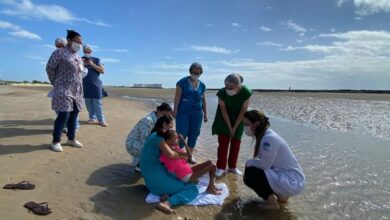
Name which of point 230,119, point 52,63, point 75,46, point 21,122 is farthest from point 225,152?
point 21,122

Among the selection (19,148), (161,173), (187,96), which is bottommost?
(19,148)

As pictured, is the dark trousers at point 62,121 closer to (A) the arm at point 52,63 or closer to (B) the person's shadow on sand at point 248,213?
(A) the arm at point 52,63

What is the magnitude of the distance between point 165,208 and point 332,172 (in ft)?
11.7

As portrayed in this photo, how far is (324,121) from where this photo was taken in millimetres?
13531

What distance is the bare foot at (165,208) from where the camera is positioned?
14.2 feet

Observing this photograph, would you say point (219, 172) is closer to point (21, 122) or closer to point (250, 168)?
point (250, 168)

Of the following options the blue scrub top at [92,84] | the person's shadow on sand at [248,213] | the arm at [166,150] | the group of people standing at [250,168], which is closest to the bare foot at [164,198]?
the group of people standing at [250,168]

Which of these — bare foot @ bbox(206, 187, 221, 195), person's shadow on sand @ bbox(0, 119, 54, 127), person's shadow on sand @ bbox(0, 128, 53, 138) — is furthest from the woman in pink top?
person's shadow on sand @ bbox(0, 119, 54, 127)

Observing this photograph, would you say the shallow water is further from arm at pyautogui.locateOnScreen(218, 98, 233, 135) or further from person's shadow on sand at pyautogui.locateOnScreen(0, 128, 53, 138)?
person's shadow on sand at pyautogui.locateOnScreen(0, 128, 53, 138)

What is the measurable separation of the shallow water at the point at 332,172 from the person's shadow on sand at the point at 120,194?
1034 millimetres

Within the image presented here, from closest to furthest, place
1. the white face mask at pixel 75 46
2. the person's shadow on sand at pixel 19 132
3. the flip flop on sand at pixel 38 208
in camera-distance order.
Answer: the flip flop on sand at pixel 38 208 < the white face mask at pixel 75 46 < the person's shadow on sand at pixel 19 132

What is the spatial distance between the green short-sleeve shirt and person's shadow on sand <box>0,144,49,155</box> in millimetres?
3079

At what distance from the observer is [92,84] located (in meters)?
9.23

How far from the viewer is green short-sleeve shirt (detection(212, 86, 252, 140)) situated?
616 cm
